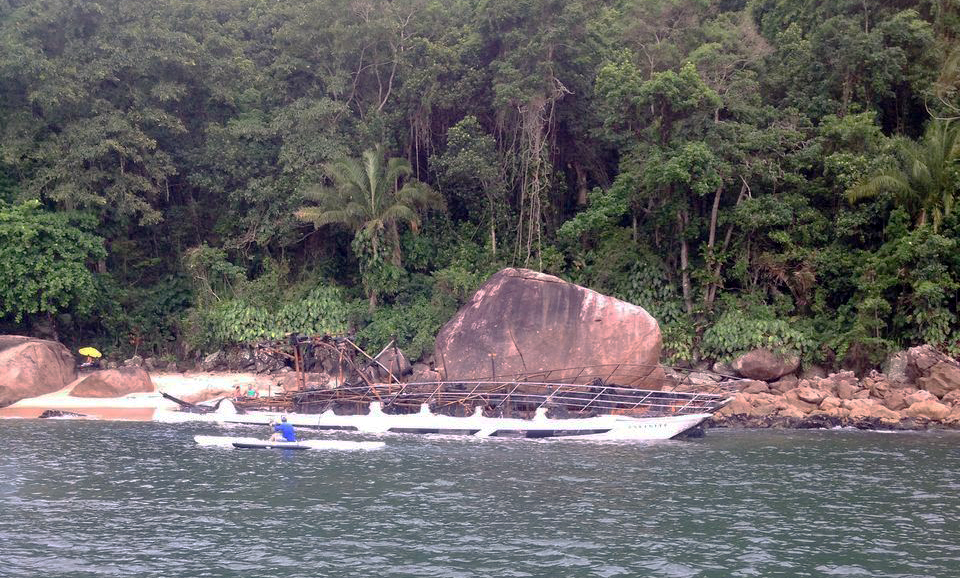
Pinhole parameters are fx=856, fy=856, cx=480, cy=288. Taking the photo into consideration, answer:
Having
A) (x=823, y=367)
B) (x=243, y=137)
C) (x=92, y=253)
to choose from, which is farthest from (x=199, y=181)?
(x=823, y=367)

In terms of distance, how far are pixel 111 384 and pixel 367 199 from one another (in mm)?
11912

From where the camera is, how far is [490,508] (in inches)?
680

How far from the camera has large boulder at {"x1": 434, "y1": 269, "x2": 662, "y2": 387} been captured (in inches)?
1112

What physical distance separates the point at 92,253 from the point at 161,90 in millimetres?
7303

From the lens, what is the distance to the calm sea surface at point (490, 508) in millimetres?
13938

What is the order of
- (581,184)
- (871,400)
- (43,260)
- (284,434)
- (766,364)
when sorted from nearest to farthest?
(284,434), (871,400), (766,364), (43,260), (581,184)

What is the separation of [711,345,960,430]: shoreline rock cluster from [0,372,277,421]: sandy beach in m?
17.3

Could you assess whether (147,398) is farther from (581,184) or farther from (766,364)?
(766,364)

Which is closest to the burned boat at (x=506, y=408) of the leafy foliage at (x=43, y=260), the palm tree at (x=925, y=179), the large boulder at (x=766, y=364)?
the large boulder at (x=766, y=364)

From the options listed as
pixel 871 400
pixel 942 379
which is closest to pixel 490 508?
pixel 871 400

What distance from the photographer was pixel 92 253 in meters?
35.3

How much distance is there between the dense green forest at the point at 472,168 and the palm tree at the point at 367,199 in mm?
143

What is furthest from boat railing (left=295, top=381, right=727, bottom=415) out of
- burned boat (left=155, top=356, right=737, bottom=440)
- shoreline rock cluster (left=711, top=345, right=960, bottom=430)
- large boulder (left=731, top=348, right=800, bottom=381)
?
large boulder (left=731, top=348, right=800, bottom=381)

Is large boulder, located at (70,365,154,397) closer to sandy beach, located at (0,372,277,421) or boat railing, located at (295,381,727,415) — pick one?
sandy beach, located at (0,372,277,421)
